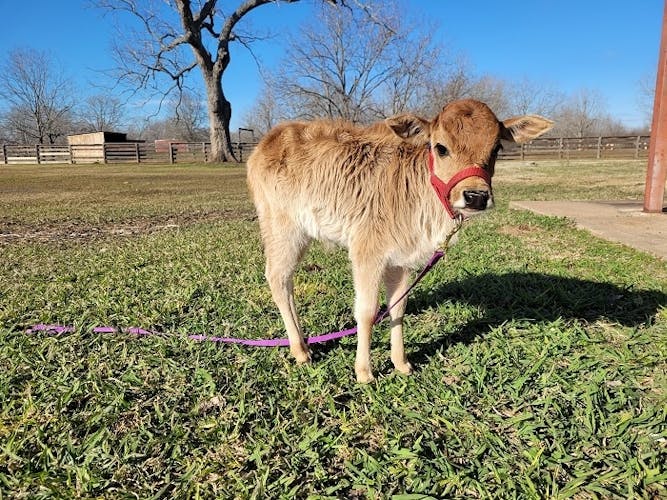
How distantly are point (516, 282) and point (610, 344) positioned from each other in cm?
153

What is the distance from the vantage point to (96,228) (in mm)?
9219

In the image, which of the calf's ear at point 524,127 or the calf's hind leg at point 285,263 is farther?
the calf's hind leg at point 285,263

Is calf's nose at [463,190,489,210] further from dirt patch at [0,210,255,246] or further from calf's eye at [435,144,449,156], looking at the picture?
dirt patch at [0,210,255,246]

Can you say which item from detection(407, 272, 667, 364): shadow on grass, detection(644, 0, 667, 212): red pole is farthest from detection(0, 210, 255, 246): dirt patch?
detection(644, 0, 667, 212): red pole

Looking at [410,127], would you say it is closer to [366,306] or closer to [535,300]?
[366,306]

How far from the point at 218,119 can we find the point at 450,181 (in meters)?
36.6

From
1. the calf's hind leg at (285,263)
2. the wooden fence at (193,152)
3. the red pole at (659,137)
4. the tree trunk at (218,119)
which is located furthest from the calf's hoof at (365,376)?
the wooden fence at (193,152)

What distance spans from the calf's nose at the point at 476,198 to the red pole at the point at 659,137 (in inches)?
261

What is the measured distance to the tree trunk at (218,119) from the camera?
36.0 m

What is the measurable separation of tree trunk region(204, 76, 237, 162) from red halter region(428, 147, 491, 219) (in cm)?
3609

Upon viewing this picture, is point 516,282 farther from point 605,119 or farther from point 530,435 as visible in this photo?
point 605,119

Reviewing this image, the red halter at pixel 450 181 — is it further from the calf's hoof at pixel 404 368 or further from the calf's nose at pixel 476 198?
the calf's hoof at pixel 404 368

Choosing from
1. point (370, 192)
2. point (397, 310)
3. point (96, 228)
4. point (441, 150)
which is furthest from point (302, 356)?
point (96, 228)

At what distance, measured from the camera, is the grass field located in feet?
7.61
